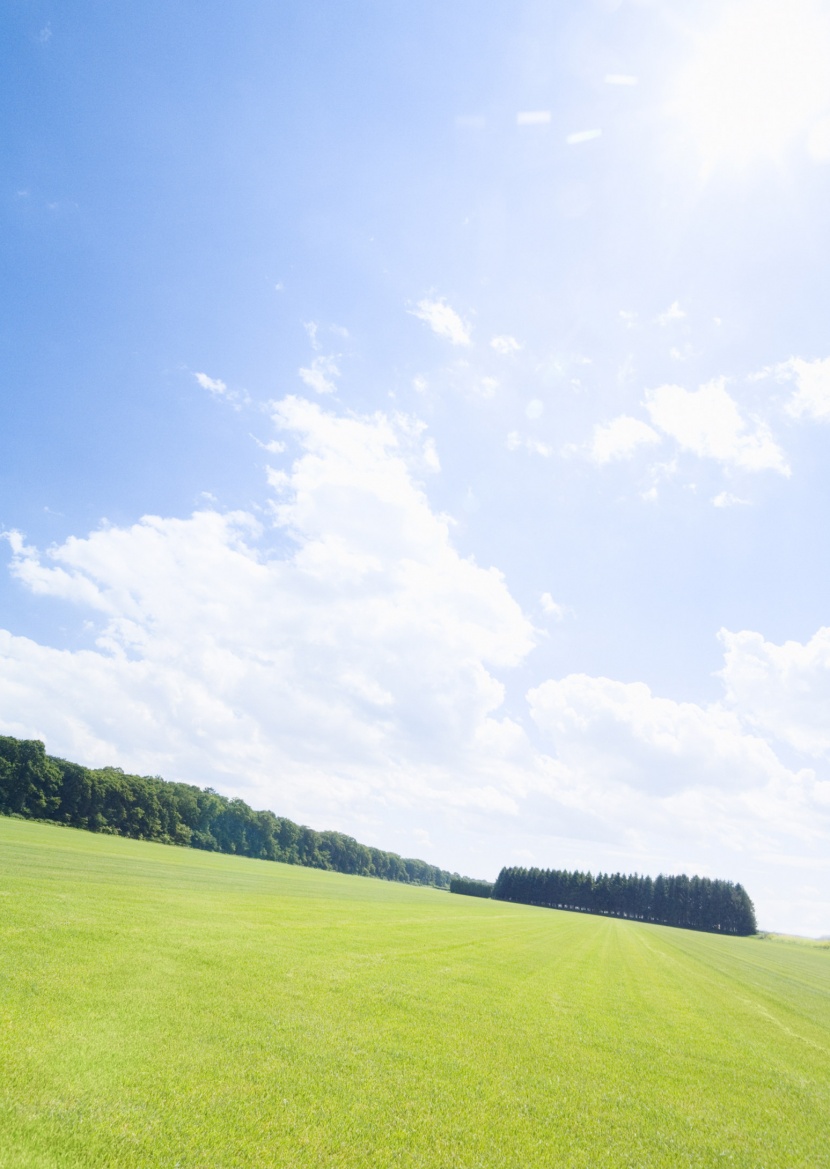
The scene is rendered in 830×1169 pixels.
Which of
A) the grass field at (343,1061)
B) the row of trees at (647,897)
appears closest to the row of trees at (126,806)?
the row of trees at (647,897)

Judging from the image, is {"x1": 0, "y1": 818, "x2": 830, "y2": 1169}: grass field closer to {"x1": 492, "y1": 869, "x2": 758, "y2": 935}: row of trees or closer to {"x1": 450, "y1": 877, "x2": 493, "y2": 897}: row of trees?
{"x1": 492, "y1": 869, "x2": 758, "y2": 935}: row of trees

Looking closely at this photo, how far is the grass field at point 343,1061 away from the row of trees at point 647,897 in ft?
533

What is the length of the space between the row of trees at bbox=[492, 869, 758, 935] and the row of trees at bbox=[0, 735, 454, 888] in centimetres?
7917

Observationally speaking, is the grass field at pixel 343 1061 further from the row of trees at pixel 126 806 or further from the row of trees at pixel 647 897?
the row of trees at pixel 647 897

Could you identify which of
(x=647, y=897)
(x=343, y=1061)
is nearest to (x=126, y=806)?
(x=343, y=1061)

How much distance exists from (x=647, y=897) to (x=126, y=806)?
143314 mm

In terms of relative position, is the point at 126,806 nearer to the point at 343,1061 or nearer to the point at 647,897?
the point at 343,1061

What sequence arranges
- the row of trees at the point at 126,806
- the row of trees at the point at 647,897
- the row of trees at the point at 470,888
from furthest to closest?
the row of trees at the point at 470,888 → the row of trees at the point at 647,897 → the row of trees at the point at 126,806

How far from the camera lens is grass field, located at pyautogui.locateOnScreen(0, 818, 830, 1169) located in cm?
783

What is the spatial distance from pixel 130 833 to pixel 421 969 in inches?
4405

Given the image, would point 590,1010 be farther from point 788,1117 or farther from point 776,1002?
point 776,1002

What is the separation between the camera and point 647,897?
527 ft

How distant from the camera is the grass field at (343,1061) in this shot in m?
7.83

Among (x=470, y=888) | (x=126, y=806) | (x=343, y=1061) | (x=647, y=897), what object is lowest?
(x=470, y=888)
